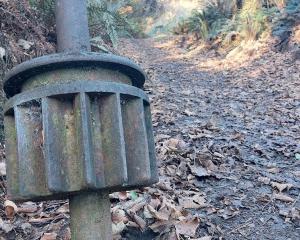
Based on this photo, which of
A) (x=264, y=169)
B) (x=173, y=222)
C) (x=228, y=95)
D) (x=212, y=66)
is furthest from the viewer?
(x=212, y=66)

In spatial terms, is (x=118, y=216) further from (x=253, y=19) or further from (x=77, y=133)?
(x=253, y=19)

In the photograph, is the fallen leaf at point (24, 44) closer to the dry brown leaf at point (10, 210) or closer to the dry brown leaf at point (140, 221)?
the dry brown leaf at point (10, 210)

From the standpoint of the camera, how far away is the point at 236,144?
3.68 metres

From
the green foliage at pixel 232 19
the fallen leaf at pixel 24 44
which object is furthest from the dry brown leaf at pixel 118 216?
the green foliage at pixel 232 19

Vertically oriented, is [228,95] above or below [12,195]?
above

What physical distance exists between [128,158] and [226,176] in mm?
1701

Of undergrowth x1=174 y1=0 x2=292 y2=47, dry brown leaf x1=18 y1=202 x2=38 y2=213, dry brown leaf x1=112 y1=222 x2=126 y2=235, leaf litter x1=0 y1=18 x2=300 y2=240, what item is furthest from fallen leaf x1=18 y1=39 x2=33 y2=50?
undergrowth x1=174 y1=0 x2=292 y2=47

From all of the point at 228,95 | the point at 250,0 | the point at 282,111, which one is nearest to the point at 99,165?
the point at 282,111

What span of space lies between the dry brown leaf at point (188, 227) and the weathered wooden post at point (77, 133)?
71 cm

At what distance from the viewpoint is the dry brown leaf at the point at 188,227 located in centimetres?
208

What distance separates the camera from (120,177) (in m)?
1.32

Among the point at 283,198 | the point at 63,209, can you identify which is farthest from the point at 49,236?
the point at 283,198

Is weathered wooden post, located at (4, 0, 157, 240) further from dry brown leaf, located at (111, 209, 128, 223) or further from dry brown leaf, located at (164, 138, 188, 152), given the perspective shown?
dry brown leaf, located at (164, 138, 188, 152)

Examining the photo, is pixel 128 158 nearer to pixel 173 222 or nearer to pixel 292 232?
pixel 173 222
